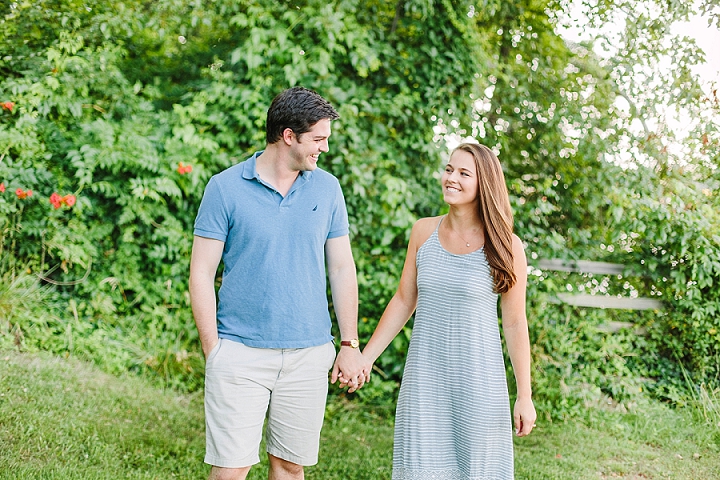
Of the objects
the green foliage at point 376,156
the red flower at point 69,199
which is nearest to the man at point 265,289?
the green foliage at point 376,156

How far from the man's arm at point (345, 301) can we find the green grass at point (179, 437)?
137 centimetres

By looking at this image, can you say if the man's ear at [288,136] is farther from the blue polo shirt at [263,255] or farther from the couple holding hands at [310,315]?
the blue polo shirt at [263,255]

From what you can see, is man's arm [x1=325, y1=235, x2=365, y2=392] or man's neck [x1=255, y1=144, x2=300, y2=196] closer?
man's neck [x1=255, y1=144, x2=300, y2=196]

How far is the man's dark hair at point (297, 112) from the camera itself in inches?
98.7

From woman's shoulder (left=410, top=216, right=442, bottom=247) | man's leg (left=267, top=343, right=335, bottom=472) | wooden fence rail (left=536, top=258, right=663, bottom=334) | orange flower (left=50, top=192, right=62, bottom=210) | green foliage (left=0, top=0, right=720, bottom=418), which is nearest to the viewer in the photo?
man's leg (left=267, top=343, right=335, bottom=472)

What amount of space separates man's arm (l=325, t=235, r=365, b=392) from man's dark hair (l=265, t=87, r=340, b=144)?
1.68 ft

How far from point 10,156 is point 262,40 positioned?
7.23ft

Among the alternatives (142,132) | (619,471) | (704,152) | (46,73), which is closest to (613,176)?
(704,152)

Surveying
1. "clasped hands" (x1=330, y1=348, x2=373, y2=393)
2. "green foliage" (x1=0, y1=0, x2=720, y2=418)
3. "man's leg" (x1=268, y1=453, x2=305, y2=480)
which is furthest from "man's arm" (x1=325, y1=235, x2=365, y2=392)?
"green foliage" (x1=0, y1=0, x2=720, y2=418)

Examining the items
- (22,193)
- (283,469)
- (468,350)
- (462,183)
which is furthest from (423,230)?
(22,193)

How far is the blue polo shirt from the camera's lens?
249cm

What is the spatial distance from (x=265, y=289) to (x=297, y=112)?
0.68 metres

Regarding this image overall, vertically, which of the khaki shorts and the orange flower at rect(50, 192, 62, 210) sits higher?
the orange flower at rect(50, 192, 62, 210)

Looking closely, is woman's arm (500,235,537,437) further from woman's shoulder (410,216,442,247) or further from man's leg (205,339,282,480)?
man's leg (205,339,282,480)
